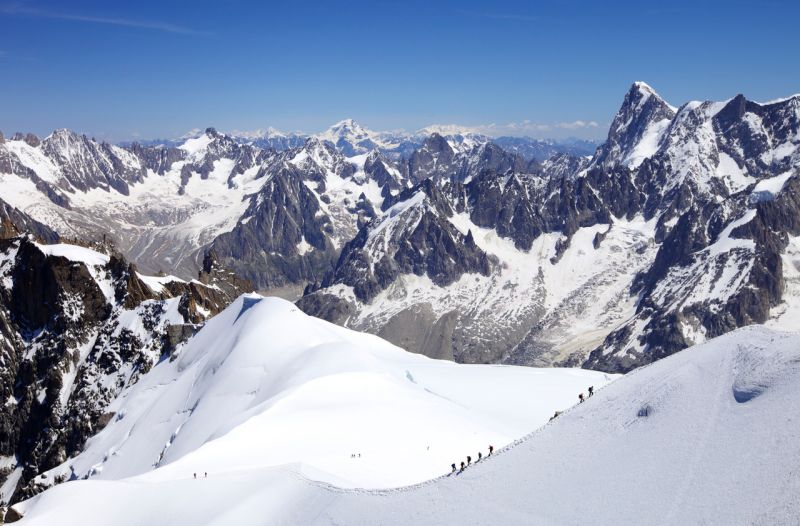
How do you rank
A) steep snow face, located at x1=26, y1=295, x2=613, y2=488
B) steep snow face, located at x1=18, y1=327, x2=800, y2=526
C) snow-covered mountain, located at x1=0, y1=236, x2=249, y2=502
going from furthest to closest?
snow-covered mountain, located at x1=0, y1=236, x2=249, y2=502 → steep snow face, located at x1=26, y1=295, x2=613, y2=488 → steep snow face, located at x1=18, y1=327, x2=800, y2=526

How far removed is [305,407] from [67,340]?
A: 129m

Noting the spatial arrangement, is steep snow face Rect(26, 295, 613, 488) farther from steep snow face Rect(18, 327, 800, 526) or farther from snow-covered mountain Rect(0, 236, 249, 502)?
snow-covered mountain Rect(0, 236, 249, 502)

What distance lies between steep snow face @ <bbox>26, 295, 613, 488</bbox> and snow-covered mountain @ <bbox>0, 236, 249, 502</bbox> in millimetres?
10841

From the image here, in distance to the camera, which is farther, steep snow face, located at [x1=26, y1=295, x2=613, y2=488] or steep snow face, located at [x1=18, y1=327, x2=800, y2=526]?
steep snow face, located at [x1=26, y1=295, x2=613, y2=488]

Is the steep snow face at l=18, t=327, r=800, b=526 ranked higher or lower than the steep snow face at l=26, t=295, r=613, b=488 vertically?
higher

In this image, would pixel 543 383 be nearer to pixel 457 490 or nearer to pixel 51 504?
pixel 457 490

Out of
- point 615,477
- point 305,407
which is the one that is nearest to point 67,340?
point 305,407

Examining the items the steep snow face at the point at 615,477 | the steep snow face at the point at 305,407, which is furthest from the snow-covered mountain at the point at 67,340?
the steep snow face at the point at 615,477

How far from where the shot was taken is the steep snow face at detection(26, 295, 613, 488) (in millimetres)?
72938

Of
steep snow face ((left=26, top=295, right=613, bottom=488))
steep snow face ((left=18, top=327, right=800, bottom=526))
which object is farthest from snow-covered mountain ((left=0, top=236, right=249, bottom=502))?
steep snow face ((left=18, top=327, right=800, bottom=526))

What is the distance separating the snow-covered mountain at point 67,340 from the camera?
168 meters

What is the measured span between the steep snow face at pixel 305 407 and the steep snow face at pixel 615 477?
6.03m

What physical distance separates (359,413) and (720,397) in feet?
169

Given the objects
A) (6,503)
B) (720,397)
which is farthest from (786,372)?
(6,503)
